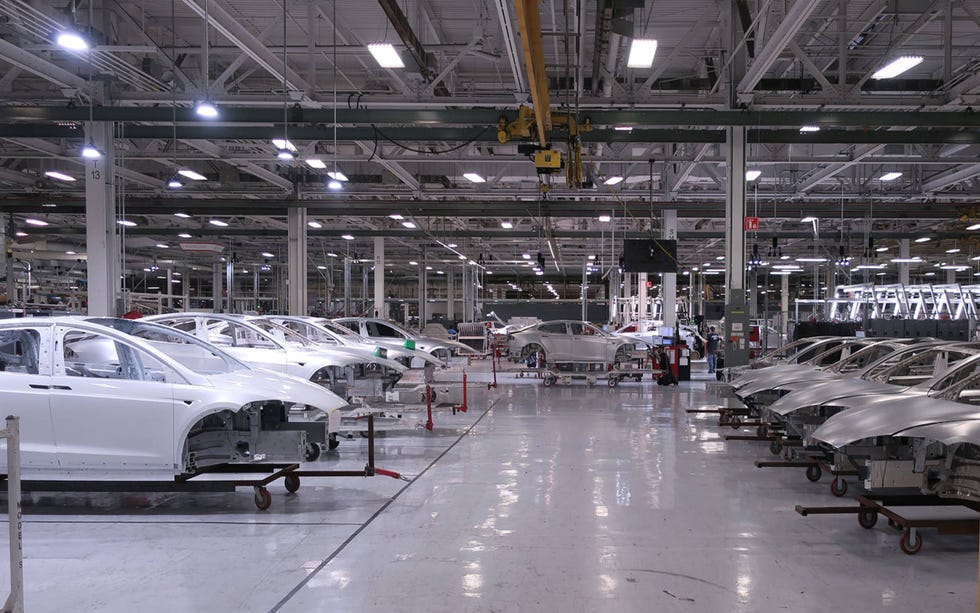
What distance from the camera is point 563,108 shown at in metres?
11.8

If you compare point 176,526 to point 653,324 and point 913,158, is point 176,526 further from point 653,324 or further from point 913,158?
point 653,324

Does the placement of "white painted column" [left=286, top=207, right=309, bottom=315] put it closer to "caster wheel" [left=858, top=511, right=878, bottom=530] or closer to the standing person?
the standing person

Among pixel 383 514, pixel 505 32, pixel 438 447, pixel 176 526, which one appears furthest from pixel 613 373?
pixel 176 526

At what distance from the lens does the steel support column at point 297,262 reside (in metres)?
18.8

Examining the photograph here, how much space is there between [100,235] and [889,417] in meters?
12.7

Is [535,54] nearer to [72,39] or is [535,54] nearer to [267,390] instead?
[267,390]

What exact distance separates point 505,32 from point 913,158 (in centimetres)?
1169

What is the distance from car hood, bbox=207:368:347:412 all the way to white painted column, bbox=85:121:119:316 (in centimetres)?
720

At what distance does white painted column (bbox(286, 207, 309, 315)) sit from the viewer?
61.6 ft

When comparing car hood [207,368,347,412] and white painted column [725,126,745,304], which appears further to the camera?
white painted column [725,126,745,304]

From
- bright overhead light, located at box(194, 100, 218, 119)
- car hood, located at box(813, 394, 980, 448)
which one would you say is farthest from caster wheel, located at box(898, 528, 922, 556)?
bright overhead light, located at box(194, 100, 218, 119)

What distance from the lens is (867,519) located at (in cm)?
511

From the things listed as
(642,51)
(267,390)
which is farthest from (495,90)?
(267,390)

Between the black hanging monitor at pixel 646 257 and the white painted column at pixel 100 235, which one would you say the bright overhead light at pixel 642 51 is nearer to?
the black hanging monitor at pixel 646 257
